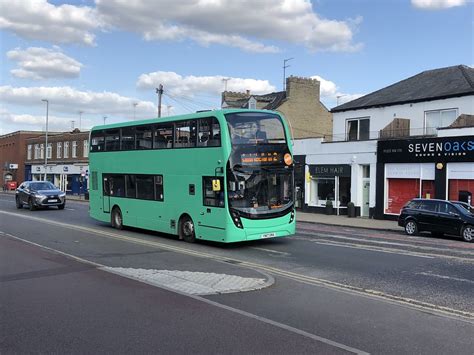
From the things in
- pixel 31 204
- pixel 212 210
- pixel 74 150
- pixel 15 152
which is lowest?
pixel 31 204

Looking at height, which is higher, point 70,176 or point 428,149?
point 428,149

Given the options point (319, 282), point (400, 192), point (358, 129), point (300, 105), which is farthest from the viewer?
point (300, 105)

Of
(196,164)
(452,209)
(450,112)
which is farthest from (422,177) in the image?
(196,164)

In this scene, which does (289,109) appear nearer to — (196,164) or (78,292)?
(196,164)

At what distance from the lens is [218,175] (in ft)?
46.4

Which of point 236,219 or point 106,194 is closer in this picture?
point 236,219

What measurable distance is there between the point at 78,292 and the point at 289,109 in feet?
129

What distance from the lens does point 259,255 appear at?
1322 cm

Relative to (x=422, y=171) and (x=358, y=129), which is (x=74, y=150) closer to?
(x=358, y=129)

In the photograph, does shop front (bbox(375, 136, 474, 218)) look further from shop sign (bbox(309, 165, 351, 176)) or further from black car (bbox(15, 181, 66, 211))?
black car (bbox(15, 181, 66, 211))

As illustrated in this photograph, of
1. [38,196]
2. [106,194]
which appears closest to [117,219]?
[106,194]

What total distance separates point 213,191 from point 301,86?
3468cm

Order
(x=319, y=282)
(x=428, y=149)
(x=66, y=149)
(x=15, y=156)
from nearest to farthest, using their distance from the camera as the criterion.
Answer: (x=319, y=282), (x=428, y=149), (x=66, y=149), (x=15, y=156)

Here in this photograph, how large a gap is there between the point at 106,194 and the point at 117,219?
118 cm
